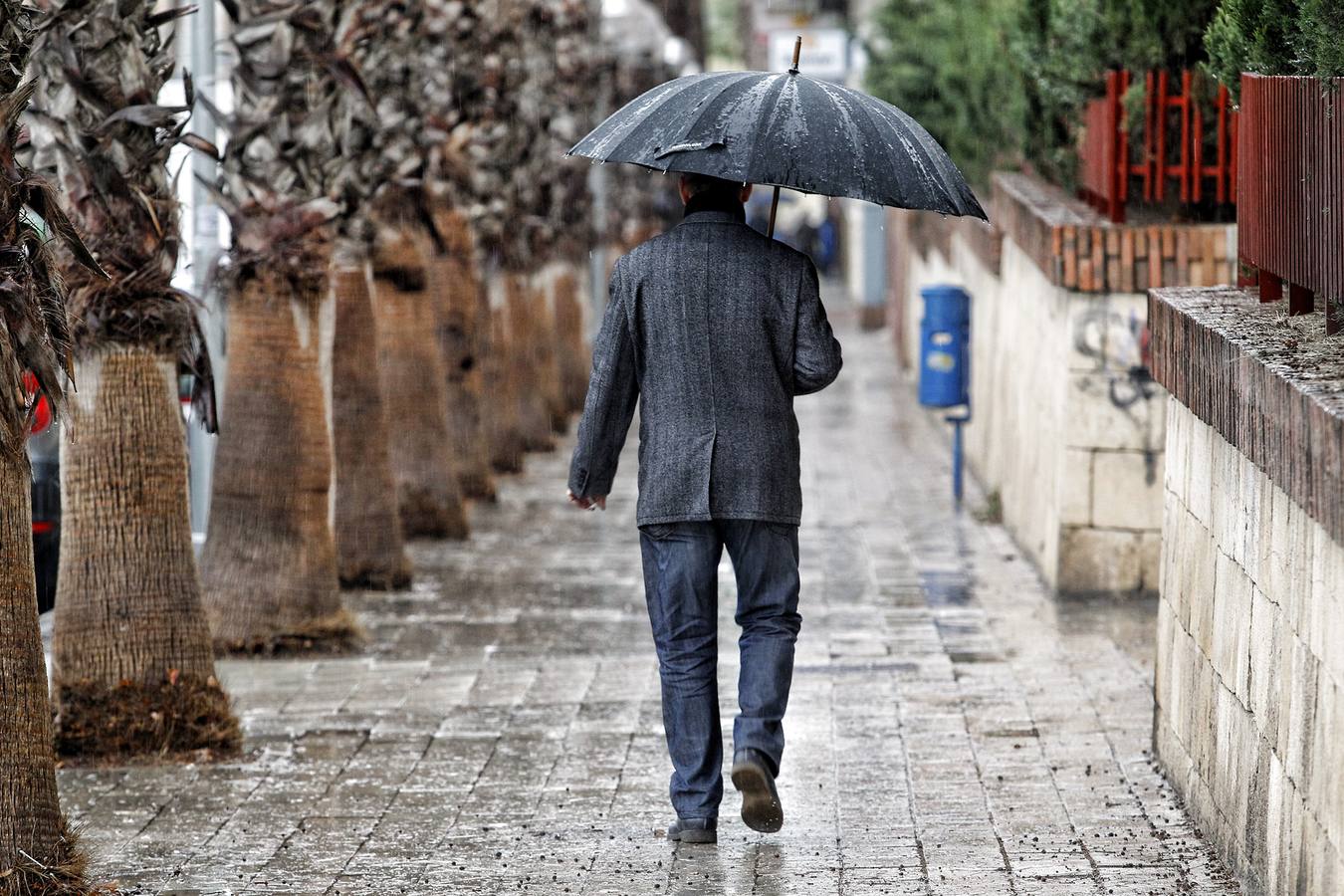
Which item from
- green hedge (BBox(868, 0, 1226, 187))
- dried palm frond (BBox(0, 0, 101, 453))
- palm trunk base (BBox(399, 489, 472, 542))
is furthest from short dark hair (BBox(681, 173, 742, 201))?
palm trunk base (BBox(399, 489, 472, 542))

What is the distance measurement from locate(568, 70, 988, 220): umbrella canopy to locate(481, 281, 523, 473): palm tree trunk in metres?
10.9

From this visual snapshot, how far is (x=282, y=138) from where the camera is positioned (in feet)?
31.9

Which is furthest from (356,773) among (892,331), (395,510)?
(892,331)

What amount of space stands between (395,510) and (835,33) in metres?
26.8

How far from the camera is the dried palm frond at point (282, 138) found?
960 centimetres

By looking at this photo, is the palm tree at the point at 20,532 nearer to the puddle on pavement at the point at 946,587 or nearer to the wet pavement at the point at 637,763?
the wet pavement at the point at 637,763

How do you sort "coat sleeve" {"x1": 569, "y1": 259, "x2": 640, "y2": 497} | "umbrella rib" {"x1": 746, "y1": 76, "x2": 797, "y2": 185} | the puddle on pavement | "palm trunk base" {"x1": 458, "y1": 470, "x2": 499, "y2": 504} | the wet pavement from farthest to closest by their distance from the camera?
"palm trunk base" {"x1": 458, "y1": 470, "x2": 499, "y2": 504} → the puddle on pavement → "coat sleeve" {"x1": 569, "y1": 259, "x2": 640, "y2": 497} → the wet pavement → "umbrella rib" {"x1": 746, "y1": 76, "x2": 797, "y2": 185}

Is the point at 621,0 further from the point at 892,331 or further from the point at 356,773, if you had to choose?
the point at 356,773

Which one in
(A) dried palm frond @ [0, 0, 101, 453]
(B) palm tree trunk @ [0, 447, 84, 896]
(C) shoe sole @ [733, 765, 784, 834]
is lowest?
(C) shoe sole @ [733, 765, 784, 834]

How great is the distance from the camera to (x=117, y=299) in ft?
24.7

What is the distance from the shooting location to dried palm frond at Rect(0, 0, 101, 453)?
519 centimetres

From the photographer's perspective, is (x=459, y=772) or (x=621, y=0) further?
(x=621, y=0)

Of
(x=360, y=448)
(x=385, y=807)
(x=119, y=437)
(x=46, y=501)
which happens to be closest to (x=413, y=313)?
(x=360, y=448)

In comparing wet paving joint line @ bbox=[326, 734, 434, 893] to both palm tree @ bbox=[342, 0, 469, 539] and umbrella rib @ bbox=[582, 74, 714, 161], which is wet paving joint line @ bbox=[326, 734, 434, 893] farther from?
palm tree @ bbox=[342, 0, 469, 539]
